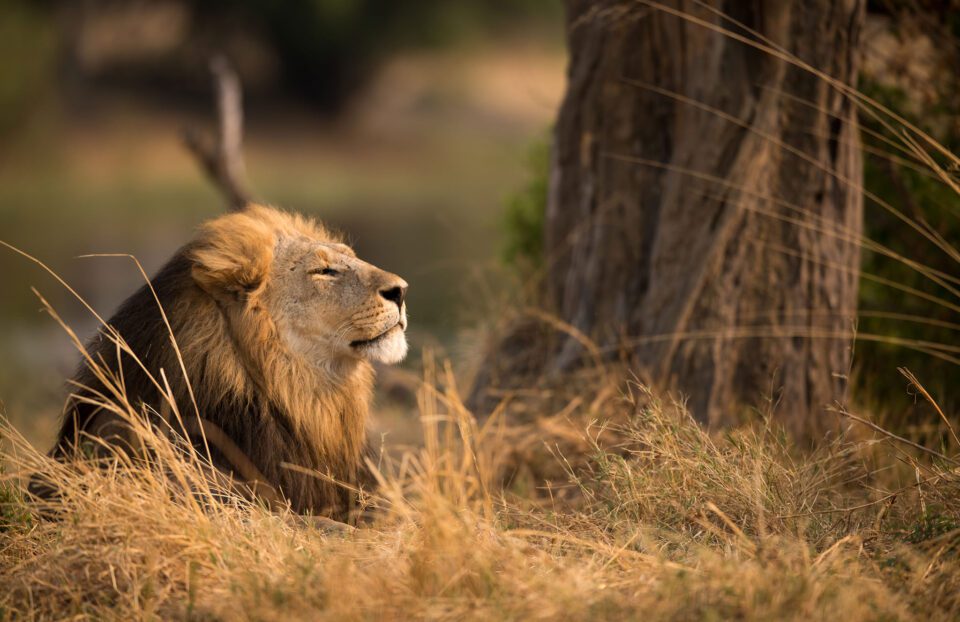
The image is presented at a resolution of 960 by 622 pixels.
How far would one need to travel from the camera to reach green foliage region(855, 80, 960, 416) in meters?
5.83

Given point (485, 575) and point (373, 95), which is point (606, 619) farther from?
point (373, 95)

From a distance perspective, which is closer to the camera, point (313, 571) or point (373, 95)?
point (313, 571)

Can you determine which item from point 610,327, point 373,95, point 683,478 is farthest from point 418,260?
point 373,95

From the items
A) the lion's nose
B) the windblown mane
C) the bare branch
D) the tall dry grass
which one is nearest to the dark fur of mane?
the windblown mane

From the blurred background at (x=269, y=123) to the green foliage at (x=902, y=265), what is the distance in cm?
756

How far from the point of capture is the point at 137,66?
3269 cm

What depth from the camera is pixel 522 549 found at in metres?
3.35

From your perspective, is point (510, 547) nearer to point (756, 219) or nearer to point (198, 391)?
point (198, 391)

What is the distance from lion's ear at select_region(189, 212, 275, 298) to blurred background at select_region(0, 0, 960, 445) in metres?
2.56

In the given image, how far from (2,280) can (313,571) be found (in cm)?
1486

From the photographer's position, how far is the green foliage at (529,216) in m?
7.33

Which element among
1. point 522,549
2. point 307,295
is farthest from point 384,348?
point 522,549

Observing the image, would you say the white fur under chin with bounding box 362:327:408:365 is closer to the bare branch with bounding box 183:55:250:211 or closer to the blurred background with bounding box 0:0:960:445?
the blurred background with bounding box 0:0:960:445

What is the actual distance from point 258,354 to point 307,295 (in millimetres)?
287
